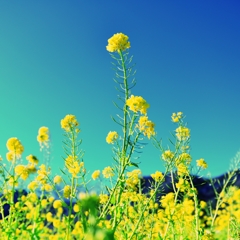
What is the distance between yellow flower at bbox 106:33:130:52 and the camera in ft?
11.9

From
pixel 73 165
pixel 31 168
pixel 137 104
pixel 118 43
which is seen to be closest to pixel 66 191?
pixel 73 165

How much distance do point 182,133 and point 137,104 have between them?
2.71ft

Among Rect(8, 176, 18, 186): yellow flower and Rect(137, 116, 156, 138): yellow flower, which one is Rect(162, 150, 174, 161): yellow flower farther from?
Rect(8, 176, 18, 186): yellow flower

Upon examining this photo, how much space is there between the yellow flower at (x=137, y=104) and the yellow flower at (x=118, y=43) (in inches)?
28.0

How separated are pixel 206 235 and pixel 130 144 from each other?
4.67ft

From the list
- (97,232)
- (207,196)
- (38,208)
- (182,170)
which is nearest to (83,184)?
(38,208)

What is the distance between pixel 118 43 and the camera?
11.9ft

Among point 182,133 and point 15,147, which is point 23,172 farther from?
point 182,133

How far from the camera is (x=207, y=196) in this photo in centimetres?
1755

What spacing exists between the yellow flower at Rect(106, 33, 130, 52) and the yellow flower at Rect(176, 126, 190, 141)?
1.07 m

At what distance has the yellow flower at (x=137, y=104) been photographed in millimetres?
3133

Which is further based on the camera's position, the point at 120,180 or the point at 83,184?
the point at 83,184

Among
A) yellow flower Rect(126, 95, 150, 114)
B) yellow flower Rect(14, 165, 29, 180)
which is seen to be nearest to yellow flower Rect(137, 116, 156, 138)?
yellow flower Rect(126, 95, 150, 114)

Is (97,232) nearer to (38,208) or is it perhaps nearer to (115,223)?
(115,223)
